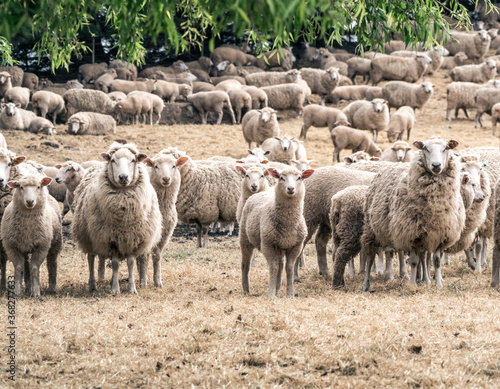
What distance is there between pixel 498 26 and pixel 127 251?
40853 mm

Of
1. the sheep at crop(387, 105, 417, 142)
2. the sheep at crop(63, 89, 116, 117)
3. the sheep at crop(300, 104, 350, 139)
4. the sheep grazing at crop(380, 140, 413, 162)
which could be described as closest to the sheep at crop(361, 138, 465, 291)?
the sheep grazing at crop(380, 140, 413, 162)

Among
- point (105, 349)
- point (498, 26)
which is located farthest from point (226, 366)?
point (498, 26)

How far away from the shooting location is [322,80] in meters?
29.4

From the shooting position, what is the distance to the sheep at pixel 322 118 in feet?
70.8

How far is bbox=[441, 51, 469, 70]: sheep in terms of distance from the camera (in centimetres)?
3462

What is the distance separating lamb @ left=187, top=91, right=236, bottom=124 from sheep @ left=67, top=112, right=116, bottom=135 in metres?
4.85

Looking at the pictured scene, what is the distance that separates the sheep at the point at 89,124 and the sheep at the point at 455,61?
21.6 meters

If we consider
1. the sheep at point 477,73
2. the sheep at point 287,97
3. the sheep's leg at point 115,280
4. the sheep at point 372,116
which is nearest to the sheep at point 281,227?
the sheep's leg at point 115,280

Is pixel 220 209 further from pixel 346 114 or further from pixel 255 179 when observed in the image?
pixel 346 114

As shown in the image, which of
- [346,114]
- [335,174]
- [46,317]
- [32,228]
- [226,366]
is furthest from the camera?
[346,114]

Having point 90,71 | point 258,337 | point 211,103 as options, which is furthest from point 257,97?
point 258,337

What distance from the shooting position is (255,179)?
9953mm

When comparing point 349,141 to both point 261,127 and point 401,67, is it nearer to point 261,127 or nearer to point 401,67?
point 261,127

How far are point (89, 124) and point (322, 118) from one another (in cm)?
808
